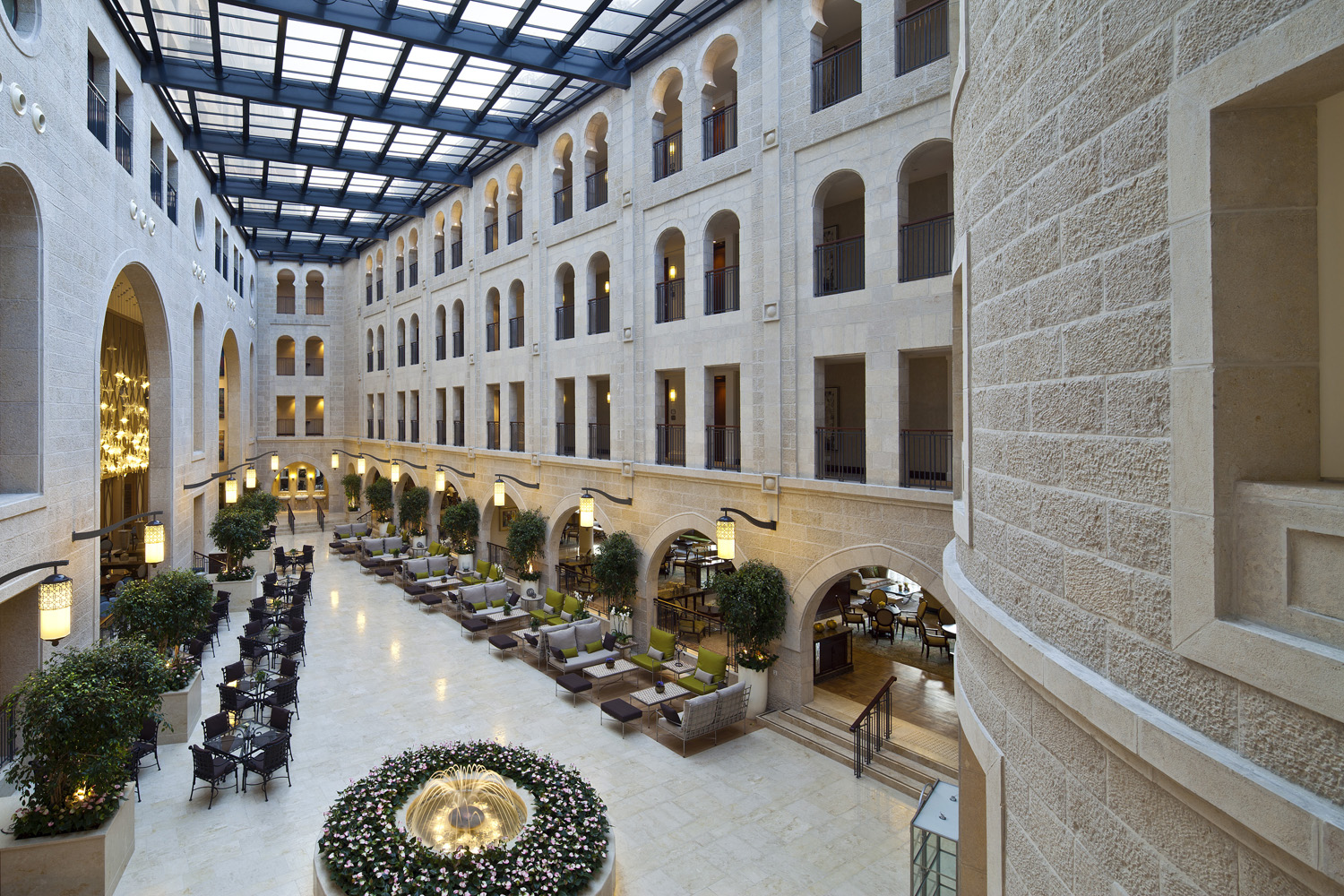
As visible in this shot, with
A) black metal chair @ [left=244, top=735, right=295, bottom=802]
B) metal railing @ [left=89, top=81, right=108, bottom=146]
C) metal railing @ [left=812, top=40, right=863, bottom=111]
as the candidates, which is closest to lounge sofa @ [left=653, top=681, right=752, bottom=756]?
black metal chair @ [left=244, top=735, right=295, bottom=802]

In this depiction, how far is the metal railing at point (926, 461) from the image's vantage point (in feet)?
34.0

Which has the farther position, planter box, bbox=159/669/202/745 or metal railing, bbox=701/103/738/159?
metal railing, bbox=701/103/738/159

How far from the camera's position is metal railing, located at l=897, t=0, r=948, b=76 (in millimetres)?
10297

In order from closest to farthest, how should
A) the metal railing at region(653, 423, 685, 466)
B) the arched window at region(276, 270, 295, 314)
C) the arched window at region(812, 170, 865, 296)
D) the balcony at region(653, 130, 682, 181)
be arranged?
the arched window at region(812, 170, 865, 296)
the balcony at region(653, 130, 682, 181)
the metal railing at region(653, 423, 685, 466)
the arched window at region(276, 270, 295, 314)

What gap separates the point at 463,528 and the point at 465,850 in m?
15.2

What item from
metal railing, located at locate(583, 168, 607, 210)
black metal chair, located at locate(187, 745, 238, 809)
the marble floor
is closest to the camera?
the marble floor

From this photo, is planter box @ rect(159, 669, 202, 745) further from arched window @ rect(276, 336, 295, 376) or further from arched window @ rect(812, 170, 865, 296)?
arched window @ rect(276, 336, 295, 376)

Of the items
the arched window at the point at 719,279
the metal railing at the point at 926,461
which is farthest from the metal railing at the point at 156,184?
the metal railing at the point at 926,461

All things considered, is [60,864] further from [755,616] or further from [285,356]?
[285,356]

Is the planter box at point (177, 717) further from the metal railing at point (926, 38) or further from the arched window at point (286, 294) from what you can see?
the arched window at point (286, 294)

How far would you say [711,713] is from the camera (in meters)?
11.0

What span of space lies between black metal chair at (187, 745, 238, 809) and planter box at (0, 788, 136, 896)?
5.60ft

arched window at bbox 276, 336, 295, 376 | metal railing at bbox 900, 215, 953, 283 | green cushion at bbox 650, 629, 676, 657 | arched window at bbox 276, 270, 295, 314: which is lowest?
green cushion at bbox 650, 629, 676, 657

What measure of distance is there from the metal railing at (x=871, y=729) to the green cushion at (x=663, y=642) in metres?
3.98
